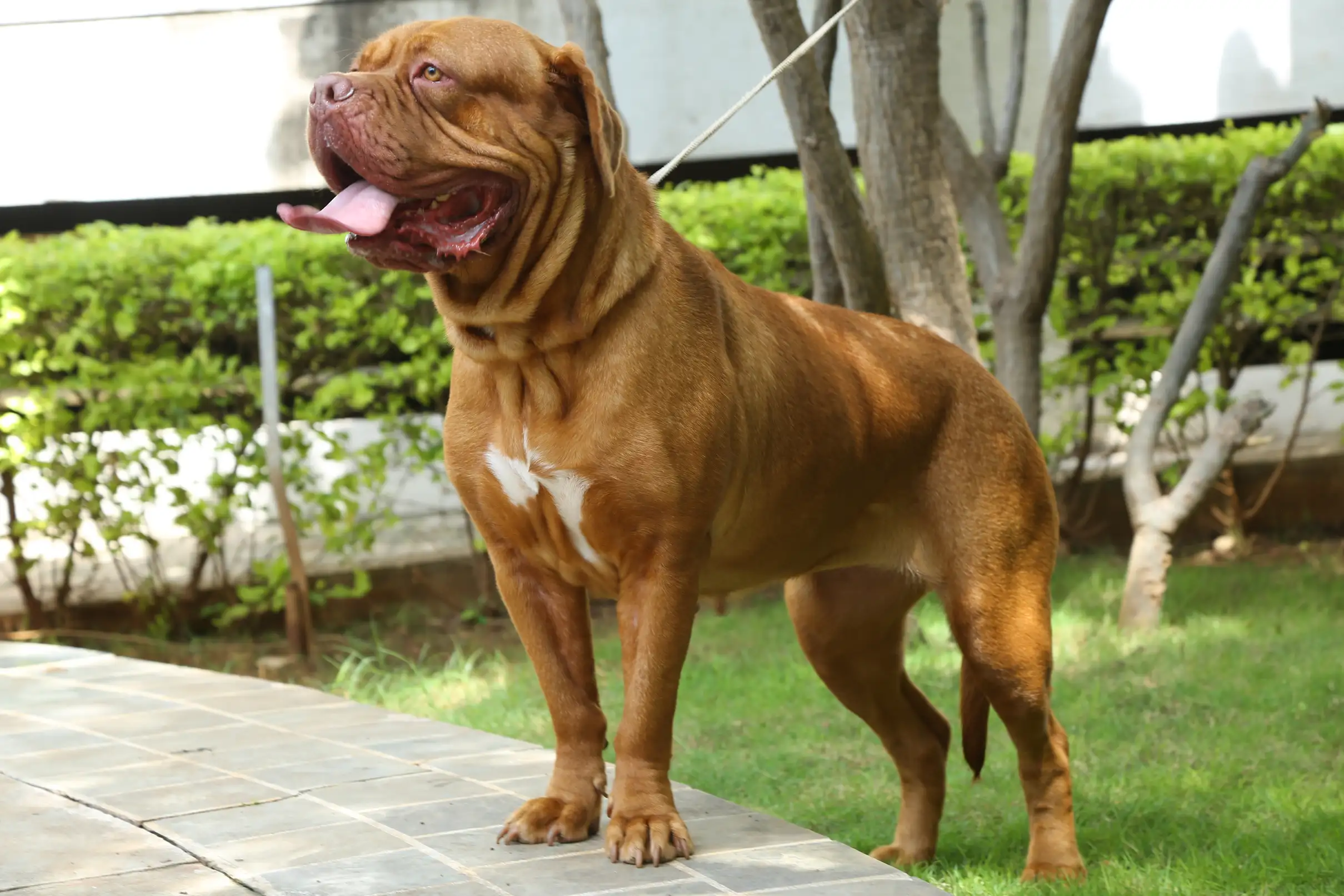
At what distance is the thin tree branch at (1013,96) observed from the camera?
734 cm

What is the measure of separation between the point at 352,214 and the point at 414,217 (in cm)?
14

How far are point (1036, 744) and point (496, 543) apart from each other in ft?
5.44

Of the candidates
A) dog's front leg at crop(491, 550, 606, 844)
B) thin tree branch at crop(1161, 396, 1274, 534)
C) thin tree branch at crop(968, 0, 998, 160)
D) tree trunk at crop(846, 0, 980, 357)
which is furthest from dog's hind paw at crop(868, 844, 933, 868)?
thin tree branch at crop(968, 0, 998, 160)

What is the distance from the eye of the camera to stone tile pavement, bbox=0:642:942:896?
116 inches

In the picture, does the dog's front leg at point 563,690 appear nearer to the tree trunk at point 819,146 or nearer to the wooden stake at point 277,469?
the tree trunk at point 819,146

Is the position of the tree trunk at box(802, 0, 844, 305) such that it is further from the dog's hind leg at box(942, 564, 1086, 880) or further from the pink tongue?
the pink tongue

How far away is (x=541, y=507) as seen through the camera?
3.15m

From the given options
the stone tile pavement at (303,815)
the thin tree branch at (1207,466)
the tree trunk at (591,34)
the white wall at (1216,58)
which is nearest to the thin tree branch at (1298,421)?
the thin tree branch at (1207,466)

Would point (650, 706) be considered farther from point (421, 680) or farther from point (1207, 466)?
point (1207, 466)

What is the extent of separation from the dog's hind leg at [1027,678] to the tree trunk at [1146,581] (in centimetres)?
298

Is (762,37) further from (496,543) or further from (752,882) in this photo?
(752,882)

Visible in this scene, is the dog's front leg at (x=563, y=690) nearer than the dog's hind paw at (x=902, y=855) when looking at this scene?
Yes

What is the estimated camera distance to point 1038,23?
34.9ft

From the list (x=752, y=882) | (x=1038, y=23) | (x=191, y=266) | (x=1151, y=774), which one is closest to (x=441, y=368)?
(x=191, y=266)
